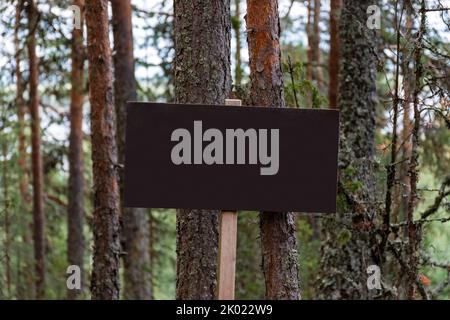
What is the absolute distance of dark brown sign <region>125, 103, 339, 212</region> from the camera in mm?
4715

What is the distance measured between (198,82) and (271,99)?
68 centimetres

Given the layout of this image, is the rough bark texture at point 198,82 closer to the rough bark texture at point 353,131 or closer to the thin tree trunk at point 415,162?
the thin tree trunk at point 415,162

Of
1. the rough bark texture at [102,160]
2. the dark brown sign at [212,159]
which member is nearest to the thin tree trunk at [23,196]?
the rough bark texture at [102,160]

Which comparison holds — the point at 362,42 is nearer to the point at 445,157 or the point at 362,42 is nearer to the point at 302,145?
the point at 302,145

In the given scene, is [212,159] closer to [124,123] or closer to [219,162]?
[219,162]

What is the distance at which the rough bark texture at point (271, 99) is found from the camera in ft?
17.1

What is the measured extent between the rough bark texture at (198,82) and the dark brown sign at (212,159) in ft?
4.12

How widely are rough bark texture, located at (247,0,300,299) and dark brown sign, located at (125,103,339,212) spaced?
18.5 inches

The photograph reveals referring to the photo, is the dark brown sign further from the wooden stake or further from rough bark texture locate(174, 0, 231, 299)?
rough bark texture locate(174, 0, 231, 299)

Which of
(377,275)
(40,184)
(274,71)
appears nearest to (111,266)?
(377,275)

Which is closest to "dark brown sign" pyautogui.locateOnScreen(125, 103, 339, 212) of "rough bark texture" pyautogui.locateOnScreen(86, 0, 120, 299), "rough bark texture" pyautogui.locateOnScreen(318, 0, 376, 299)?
"rough bark texture" pyautogui.locateOnScreen(318, 0, 376, 299)

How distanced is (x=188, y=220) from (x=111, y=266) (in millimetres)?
3926

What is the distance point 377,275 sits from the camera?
810 cm

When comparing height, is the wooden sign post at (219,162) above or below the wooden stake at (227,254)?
above
